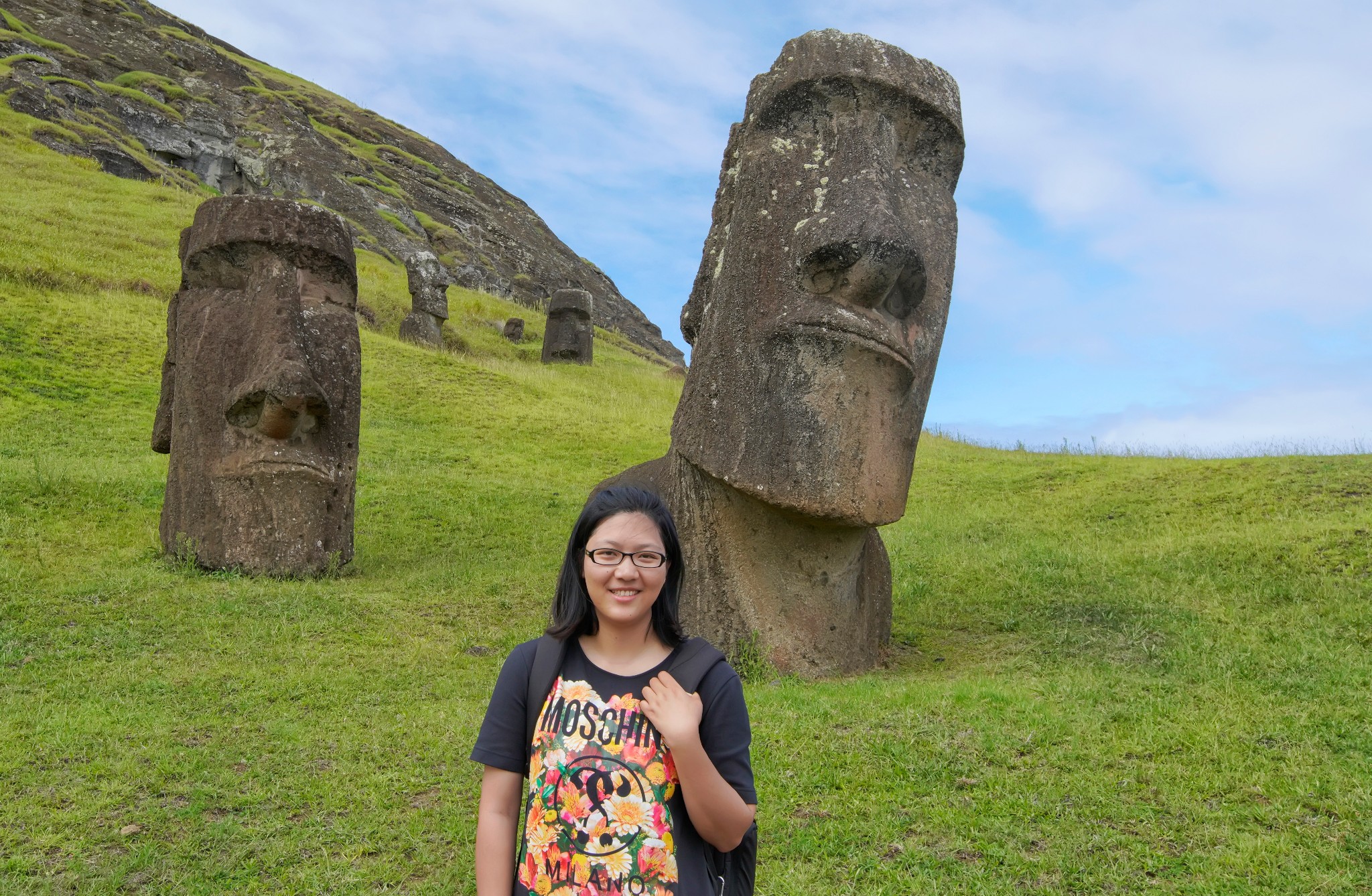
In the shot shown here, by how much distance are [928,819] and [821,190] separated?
12.2 feet

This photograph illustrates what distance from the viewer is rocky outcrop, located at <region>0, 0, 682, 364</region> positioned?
3634 cm

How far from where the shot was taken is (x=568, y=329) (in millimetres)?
27344

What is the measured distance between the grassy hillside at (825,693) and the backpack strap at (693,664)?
5.92ft

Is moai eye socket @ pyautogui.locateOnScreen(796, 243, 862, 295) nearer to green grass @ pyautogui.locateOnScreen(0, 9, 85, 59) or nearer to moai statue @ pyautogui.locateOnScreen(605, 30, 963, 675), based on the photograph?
moai statue @ pyautogui.locateOnScreen(605, 30, 963, 675)

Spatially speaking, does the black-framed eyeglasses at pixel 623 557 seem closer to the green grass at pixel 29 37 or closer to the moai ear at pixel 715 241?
the moai ear at pixel 715 241

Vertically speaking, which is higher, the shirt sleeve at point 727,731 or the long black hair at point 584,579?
the long black hair at point 584,579

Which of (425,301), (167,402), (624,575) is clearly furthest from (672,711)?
(425,301)

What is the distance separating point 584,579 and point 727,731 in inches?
19.3

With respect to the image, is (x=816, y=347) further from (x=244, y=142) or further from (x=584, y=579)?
(x=244, y=142)

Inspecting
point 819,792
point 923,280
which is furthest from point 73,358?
point 819,792

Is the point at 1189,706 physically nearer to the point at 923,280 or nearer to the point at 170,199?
the point at 923,280

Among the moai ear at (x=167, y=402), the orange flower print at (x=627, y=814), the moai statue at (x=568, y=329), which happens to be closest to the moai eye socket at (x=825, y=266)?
the orange flower print at (x=627, y=814)

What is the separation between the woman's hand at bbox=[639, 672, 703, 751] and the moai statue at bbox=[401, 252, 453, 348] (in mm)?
23328

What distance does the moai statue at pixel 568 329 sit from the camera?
27.2m
